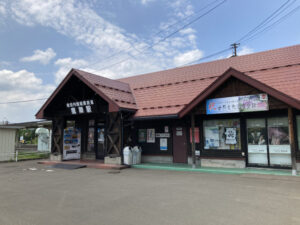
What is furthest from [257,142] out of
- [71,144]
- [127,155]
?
[71,144]

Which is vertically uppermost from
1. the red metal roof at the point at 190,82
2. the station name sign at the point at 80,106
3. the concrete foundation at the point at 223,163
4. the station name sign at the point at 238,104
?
the red metal roof at the point at 190,82

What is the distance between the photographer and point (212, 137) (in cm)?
1137

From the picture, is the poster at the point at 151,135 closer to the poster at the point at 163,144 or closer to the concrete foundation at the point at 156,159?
the poster at the point at 163,144

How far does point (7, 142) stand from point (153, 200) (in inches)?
528

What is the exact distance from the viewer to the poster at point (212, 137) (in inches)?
443

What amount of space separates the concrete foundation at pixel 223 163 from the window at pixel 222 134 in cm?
61

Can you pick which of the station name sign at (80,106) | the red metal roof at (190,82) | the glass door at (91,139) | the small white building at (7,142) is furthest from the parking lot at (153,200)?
the small white building at (7,142)

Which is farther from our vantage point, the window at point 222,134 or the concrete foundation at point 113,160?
the concrete foundation at point 113,160

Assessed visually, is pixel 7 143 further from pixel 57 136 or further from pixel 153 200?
pixel 153 200

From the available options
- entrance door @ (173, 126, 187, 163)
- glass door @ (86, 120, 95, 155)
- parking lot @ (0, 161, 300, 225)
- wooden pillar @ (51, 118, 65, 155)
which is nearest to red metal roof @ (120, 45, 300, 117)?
entrance door @ (173, 126, 187, 163)

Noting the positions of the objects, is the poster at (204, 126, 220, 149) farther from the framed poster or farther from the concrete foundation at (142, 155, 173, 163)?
the framed poster

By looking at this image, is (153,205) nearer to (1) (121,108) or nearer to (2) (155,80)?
(1) (121,108)

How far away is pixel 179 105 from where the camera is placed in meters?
11.9

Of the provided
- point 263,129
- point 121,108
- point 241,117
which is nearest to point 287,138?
point 263,129
